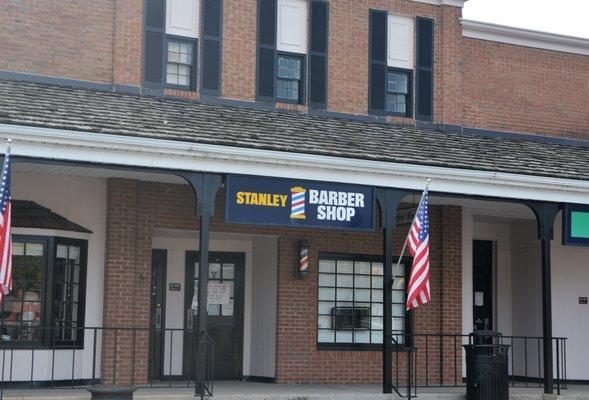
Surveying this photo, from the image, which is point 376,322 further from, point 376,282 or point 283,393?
point 283,393

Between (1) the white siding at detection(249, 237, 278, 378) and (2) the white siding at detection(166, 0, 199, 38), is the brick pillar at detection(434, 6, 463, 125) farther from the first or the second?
(2) the white siding at detection(166, 0, 199, 38)

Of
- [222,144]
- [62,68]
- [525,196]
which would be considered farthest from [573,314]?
[62,68]

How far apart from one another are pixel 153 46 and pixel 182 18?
30.1 inches

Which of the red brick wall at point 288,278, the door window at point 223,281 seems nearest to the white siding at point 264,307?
the red brick wall at point 288,278

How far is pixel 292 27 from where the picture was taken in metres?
18.7

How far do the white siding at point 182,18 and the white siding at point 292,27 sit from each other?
62.0 inches

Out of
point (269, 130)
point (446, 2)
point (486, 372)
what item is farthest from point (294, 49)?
point (486, 372)

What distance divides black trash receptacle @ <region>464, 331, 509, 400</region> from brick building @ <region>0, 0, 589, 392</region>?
945mm

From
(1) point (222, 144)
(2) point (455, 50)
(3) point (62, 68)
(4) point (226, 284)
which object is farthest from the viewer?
(2) point (455, 50)

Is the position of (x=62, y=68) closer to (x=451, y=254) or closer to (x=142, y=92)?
(x=142, y=92)

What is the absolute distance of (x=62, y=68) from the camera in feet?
55.4

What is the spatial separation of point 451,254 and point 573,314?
9.85ft

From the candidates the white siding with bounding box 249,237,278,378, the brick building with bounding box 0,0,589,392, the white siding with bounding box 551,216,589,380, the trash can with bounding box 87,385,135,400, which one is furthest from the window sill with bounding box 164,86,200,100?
the white siding with bounding box 551,216,589,380

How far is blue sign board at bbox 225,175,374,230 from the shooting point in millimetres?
14805
